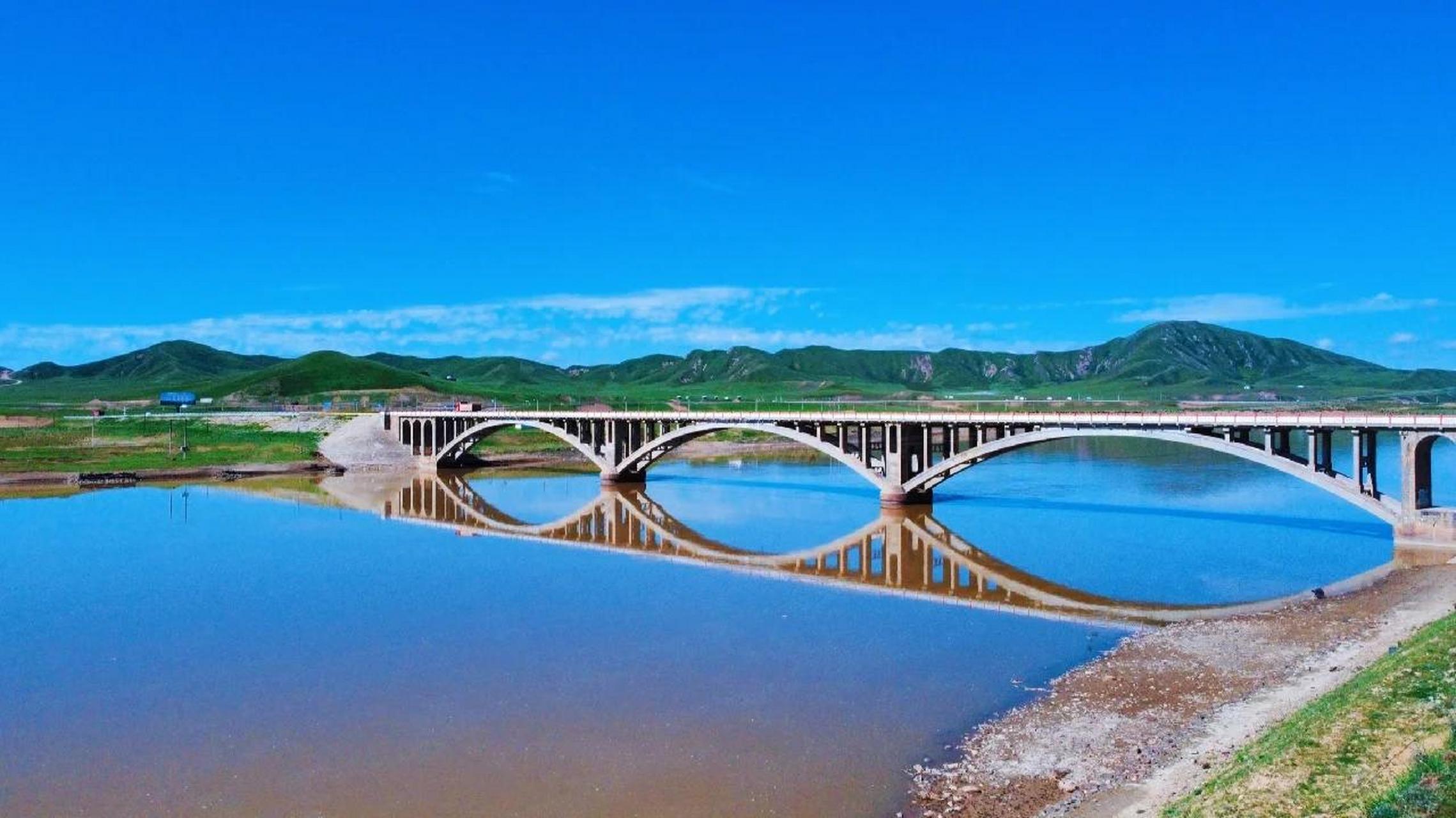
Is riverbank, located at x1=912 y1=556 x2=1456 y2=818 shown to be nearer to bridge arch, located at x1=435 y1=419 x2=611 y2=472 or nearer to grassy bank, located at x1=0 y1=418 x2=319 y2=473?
bridge arch, located at x1=435 y1=419 x2=611 y2=472

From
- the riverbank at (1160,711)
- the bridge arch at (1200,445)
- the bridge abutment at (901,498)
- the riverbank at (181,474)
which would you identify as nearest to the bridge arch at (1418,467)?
the bridge arch at (1200,445)

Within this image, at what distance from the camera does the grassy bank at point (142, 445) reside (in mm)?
74688

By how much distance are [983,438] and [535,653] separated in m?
30.2

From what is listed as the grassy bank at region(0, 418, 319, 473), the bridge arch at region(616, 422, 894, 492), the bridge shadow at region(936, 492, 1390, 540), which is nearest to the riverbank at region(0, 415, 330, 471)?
the grassy bank at region(0, 418, 319, 473)

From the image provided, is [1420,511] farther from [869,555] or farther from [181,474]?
[181,474]

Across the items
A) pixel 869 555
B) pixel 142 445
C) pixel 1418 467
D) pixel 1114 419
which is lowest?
pixel 869 555

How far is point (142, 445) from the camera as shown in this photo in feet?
281

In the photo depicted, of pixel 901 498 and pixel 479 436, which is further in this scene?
pixel 479 436

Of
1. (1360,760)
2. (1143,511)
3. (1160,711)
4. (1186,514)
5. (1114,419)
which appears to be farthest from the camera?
(1143,511)

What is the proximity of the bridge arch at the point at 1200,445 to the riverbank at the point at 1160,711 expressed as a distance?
27.7ft

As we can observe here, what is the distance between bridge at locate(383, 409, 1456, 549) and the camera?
33.9m

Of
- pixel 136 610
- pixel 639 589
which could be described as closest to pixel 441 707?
pixel 639 589

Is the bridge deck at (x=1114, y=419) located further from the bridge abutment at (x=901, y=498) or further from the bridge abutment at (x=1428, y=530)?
the bridge abutment at (x=901, y=498)

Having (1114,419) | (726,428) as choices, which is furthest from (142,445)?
(1114,419)
